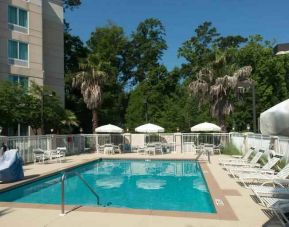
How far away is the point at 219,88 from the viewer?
24359 mm

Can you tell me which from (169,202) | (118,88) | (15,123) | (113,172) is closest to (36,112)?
(15,123)

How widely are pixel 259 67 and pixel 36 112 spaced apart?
A: 24.5 metres

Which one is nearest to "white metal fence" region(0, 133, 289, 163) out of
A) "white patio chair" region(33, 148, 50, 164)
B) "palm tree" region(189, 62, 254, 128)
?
"white patio chair" region(33, 148, 50, 164)

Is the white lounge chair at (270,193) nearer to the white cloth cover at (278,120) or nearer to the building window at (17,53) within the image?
the white cloth cover at (278,120)

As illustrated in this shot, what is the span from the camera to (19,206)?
8.22 metres

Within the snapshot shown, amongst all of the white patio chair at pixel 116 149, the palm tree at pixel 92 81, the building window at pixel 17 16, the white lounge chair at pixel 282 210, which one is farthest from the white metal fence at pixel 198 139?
the white lounge chair at pixel 282 210

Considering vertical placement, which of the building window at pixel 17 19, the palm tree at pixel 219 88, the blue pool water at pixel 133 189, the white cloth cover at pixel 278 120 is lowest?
the blue pool water at pixel 133 189

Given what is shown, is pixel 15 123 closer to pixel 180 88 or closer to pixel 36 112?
pixel 36 112

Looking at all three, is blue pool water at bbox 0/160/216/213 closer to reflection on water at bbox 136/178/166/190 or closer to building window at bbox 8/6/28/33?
reflection on water at bbox 136/178/166/190

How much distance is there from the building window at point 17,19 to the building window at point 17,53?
1165 millimetres

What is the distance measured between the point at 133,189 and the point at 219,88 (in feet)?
46.1

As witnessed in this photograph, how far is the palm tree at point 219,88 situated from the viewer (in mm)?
24266

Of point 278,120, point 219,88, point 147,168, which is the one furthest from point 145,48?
point 278,120

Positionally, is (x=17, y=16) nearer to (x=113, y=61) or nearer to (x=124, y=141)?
(x=124, y=141)
